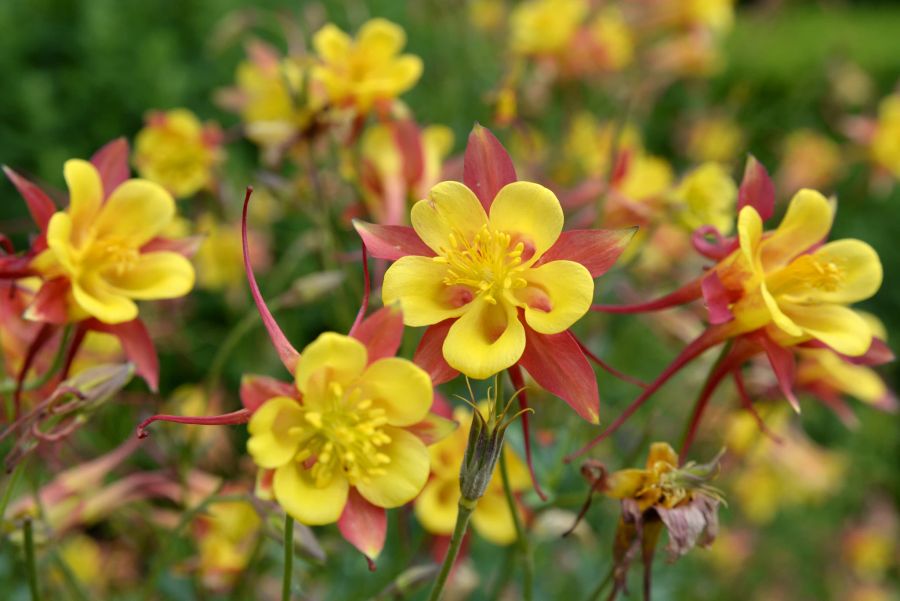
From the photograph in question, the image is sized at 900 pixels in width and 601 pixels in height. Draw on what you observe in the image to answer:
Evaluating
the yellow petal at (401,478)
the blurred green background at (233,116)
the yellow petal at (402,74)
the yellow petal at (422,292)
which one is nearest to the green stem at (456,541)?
the yellow petal at (401,478)

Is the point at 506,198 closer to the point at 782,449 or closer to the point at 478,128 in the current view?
the point at 478,128

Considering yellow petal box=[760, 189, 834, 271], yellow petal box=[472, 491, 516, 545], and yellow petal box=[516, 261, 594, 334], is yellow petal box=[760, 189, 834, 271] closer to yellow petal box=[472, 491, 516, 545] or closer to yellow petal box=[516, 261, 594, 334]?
yellow petal box=[516, 261, 594, 334]

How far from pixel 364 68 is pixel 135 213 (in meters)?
0.47

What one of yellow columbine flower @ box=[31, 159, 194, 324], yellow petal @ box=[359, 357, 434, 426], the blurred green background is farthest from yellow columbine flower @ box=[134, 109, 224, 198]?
yellow petal @ box=[359, 357, 434, 426]

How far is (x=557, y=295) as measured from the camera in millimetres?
791

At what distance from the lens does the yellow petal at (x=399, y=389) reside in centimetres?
71

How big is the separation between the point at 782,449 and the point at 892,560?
3.84ft

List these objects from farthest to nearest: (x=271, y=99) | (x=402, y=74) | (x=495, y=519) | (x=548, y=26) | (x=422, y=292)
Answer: (x=548, y=26), (x=271, y=99), (x=402, y=74), (x=495, y=519), (x=422, y=292)

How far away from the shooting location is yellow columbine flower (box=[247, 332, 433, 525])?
72 cm

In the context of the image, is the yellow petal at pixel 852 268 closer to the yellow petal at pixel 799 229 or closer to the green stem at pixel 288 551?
the yellow petal at pixel 799 229

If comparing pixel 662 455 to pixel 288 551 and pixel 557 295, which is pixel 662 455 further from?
pixel 288 551

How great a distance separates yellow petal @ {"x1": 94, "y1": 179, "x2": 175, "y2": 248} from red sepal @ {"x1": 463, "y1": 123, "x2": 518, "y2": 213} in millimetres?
320

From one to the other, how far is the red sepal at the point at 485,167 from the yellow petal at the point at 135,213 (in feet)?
1.05

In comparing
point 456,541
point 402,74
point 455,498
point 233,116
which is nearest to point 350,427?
point 456,541
